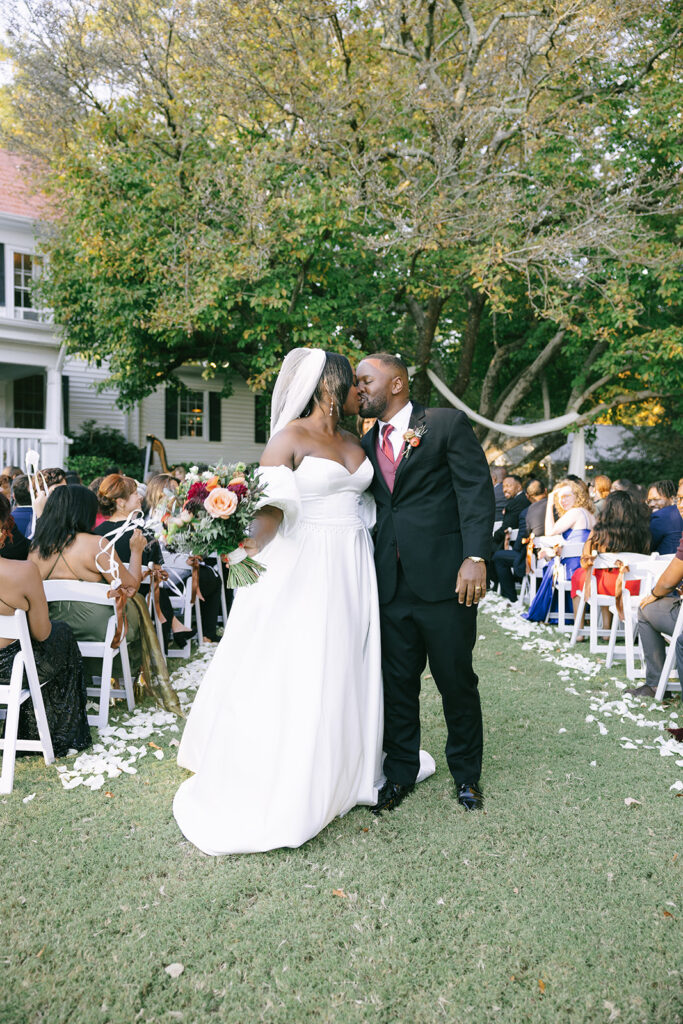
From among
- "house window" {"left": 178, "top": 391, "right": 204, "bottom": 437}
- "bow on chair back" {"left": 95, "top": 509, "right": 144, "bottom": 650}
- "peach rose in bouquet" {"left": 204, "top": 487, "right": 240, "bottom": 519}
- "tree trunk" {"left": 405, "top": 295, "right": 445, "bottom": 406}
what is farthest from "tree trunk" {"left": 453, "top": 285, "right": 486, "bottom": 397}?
"peach rose in bouquet" {"left": 204, "top": 487, "right": 240, "bottom": 519}

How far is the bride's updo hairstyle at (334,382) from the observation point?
3779mm

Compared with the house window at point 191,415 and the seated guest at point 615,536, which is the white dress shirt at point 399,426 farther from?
the house window at point 191,415

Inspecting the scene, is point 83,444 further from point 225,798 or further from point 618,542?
point 225,798

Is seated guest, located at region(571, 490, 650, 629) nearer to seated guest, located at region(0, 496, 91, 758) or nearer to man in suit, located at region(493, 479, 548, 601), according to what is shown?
man in suit, located at region(493, 479, 548, 601)

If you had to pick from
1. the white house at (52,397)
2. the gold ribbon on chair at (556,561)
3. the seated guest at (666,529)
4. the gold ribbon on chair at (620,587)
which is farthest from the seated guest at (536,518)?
the white house at (52,397)

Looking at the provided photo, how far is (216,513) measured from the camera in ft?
10.7

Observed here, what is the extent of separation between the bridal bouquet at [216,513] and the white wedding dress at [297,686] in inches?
4.6

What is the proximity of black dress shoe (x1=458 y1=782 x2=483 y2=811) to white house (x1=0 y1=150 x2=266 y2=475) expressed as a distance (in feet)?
48.5

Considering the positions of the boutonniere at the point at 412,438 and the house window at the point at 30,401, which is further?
the house window at the point at 30,401

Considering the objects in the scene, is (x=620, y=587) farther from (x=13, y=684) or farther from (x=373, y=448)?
(x=13, y=684)

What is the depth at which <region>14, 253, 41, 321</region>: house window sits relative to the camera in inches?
790

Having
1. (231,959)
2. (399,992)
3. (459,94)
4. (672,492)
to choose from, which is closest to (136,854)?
(231,959)

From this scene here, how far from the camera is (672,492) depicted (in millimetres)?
8891

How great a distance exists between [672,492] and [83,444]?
1725cm
